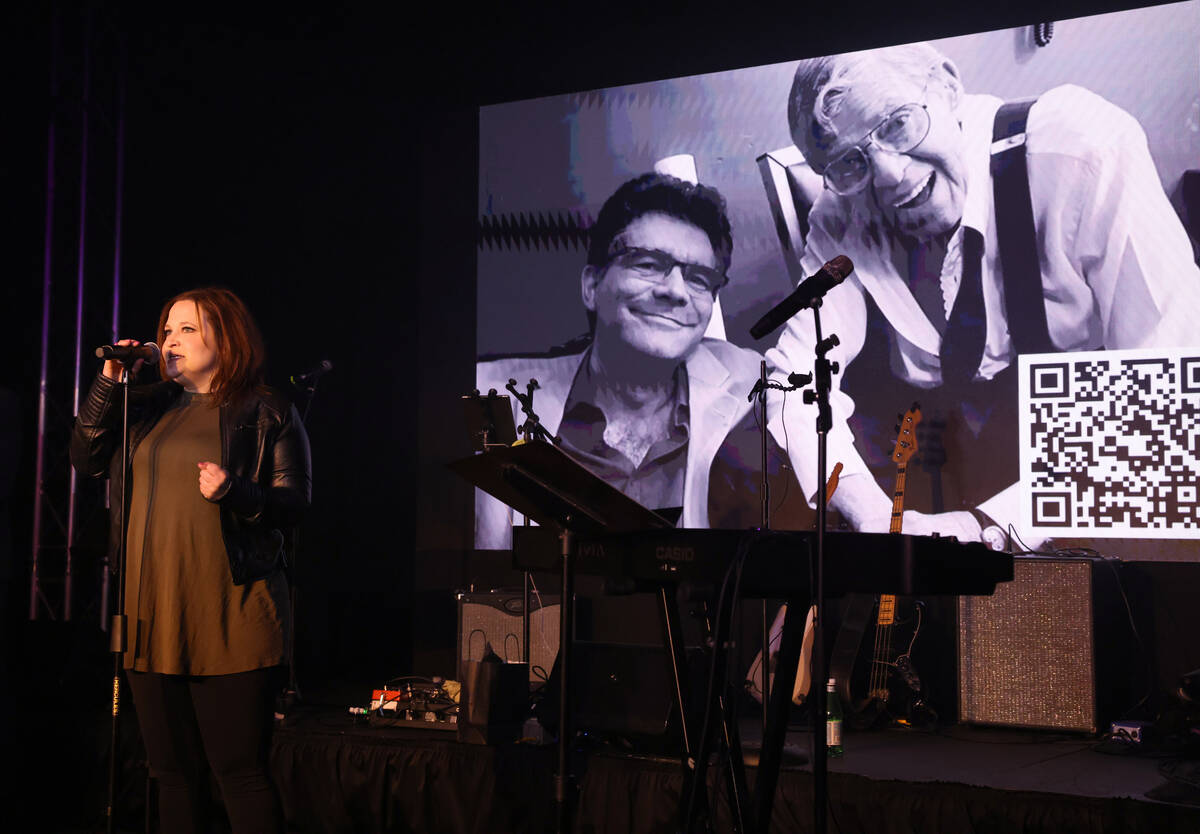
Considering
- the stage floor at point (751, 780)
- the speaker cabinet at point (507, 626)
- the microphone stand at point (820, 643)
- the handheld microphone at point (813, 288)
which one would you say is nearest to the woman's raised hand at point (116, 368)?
the handheld microphone at point (813, 288)

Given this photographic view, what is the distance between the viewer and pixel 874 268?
505 cm

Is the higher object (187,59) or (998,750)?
(187,59)

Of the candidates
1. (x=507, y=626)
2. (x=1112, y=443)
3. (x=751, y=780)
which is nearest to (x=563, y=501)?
(x=751, y=780)

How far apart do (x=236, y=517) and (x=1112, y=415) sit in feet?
12.4

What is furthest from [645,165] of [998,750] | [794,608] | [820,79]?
[794,608]

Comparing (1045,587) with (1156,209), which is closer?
(1045,587)

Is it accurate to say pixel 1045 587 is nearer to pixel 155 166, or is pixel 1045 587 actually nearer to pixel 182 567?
pixel 182 567

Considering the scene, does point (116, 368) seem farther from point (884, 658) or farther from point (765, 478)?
point (884, 658)

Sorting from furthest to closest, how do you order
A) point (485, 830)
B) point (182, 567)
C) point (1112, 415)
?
point (1112, 415) < point (485, 830) < point (182, 567)

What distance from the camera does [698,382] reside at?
212 inches

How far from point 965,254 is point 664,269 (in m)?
1.48

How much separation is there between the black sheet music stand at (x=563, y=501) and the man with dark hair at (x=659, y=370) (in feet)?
10.3

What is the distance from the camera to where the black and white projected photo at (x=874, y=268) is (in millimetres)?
4621

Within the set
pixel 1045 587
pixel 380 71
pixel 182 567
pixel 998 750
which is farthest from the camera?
pixel 380 71
